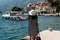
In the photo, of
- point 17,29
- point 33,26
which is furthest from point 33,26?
point 17,29

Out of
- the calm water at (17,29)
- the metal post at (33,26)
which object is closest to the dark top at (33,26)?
the metal post at (33,26)

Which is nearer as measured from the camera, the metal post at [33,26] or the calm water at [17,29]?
the metal post at [33,26]

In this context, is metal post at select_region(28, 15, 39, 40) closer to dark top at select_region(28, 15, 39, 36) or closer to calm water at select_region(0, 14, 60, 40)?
dark top at select_region(28, 15, 39, 36)

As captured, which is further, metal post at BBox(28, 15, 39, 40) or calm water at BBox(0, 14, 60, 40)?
calm water at BBox(0, 14, 60, 40)

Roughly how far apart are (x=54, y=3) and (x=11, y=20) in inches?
190

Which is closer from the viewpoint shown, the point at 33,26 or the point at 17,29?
the point at 33,26

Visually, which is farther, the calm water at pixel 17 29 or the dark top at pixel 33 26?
the calm water at pixel 17 29

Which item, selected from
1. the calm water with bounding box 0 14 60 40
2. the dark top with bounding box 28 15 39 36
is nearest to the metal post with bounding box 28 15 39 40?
the dark top with bounding box 28 15 39 36

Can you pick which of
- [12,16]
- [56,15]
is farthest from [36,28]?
[56,15]

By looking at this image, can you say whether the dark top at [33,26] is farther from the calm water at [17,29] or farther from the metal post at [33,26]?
the calm water at [17,29]

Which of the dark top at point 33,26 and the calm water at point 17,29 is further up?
the dark top at point 33,26

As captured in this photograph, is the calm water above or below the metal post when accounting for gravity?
below

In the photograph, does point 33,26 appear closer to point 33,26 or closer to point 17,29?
point 33,26

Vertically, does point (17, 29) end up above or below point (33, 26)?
below
